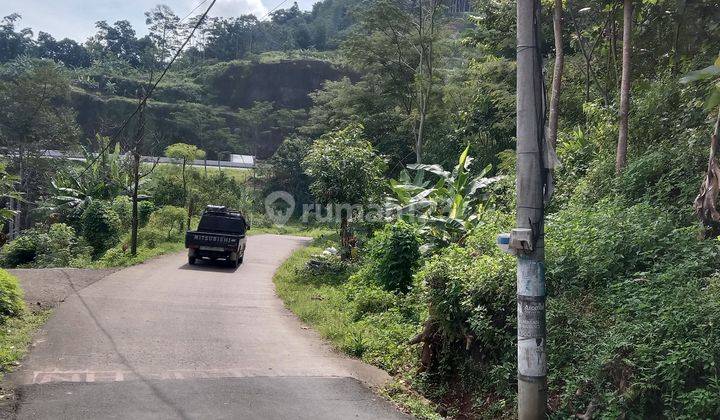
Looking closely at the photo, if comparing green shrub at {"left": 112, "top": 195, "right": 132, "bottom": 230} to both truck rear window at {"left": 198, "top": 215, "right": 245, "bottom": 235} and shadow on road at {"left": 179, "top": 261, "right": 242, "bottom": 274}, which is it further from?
shadow on road at {"left": 179, "top": 261, "right": 242, "bottom": 274}

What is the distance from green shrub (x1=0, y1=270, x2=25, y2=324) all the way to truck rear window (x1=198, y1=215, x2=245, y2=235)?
10125mm

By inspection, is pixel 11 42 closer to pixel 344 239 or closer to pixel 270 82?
pixel 270 82

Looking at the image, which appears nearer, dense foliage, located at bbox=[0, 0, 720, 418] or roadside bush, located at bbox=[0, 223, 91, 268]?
dense foliage, located at bbox=[0, 0, 720, 418]

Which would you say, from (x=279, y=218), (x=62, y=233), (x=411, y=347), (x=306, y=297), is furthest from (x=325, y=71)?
(x=411, y=347)

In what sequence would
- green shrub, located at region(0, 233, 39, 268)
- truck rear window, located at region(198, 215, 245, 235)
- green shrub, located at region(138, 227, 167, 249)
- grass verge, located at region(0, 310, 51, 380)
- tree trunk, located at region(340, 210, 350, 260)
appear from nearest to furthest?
grass verge, located at region(0, 310, 51, 380) < tree trunk, located at region(340, 210, 350, 260) < truck rear window, located at region(198, 215, 245, 235) < green shrub, located at region(0, 233, 39, 268) < green shrub, located at region(138, 227, 167, 249)

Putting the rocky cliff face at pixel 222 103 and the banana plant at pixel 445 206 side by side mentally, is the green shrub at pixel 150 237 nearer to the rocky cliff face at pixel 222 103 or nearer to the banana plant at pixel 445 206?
the banana plant at pixel 445 206

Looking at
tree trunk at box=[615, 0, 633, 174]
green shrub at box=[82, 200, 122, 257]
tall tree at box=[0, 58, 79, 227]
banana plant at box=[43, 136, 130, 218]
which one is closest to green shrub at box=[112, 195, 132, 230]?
banana plant at box=[43, 136, 130, 218]

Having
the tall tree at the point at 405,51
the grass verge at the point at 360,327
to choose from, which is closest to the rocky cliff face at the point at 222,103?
the tall tree at the point at 405,51

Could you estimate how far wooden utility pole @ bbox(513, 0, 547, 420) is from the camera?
5.30m

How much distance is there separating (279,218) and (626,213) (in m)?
41.1

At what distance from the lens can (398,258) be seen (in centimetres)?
1262

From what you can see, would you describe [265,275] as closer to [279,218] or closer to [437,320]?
[437,320]

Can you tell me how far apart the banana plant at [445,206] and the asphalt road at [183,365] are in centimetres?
363

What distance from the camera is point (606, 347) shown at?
541 centimetres
